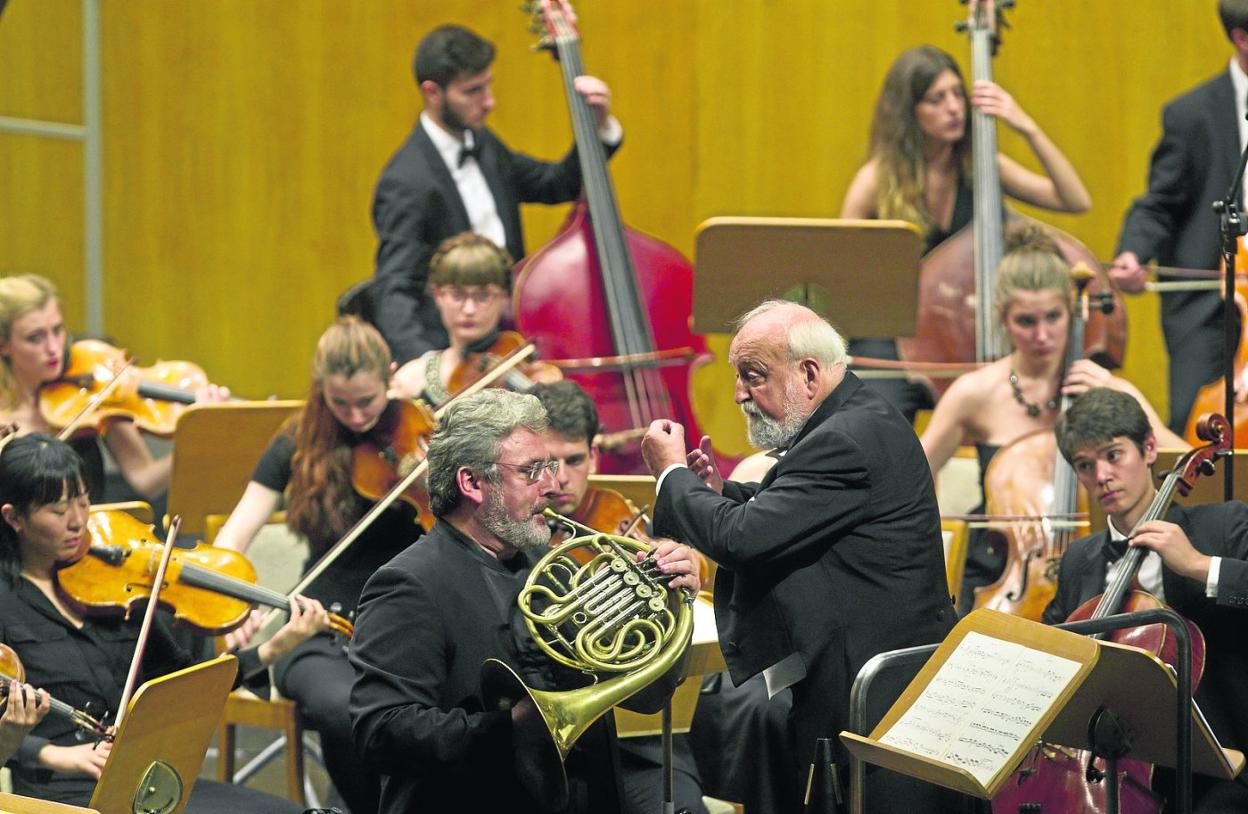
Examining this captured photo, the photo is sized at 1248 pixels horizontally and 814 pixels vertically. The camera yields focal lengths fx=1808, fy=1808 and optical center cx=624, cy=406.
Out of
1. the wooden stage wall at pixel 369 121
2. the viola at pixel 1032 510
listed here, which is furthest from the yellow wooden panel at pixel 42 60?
the viola at pixel 1032 510

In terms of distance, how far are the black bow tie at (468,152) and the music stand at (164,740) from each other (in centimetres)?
233

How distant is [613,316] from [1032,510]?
1134 mm

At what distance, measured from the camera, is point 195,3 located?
661 cm

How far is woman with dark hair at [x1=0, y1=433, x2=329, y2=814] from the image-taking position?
290cm

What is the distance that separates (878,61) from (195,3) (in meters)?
2.54

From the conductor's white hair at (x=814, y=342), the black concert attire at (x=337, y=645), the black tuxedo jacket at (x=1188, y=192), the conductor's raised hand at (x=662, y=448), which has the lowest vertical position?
the black concert attire at (x=337, y=645)

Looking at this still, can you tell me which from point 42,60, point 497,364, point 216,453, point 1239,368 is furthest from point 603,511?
point 42,60

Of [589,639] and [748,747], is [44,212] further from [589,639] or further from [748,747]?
[589,639]

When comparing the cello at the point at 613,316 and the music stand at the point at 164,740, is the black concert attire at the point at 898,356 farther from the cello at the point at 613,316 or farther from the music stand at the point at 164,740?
the music stand at the point at 164,740

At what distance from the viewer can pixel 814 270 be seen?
3.97m

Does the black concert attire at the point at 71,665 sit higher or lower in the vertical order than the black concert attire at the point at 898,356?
lower

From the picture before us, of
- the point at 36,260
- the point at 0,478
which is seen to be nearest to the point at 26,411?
the point at 0,478

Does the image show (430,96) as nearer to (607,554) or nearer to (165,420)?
(165,420)

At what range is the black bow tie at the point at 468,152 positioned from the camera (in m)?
4.77
